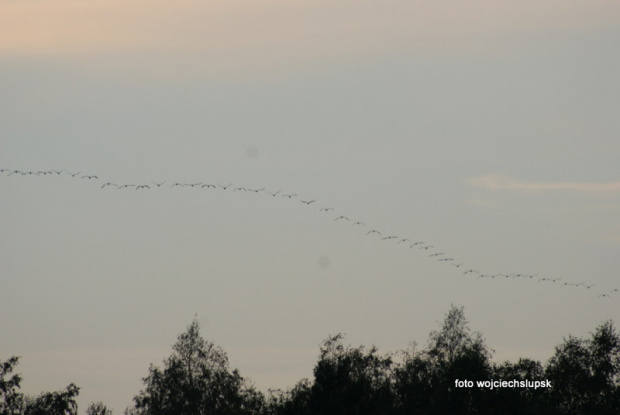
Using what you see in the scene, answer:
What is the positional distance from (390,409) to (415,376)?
21.7m

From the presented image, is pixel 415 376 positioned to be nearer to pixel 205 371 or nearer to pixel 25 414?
pixel 205 371

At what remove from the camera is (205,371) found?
12369cm

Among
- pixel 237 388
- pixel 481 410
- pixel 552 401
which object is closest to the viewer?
pixel 481 410

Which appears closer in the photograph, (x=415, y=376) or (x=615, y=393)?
(x=615, y=393)

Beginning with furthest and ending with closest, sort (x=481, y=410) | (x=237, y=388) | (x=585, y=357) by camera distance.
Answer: (x=237, y=388) < (x=585, y=357) < (x=481, y=410)

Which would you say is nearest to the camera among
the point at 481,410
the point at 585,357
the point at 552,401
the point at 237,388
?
the point at 481,410

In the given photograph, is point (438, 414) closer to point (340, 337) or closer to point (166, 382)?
point (340, 337)

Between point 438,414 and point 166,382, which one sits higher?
point 166,382

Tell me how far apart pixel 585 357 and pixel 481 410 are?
90.2ft

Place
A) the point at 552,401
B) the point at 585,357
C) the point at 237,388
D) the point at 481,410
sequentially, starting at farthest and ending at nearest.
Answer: the point at 237,388
the point at 585,357
the point at 552,401
the point at 481,410

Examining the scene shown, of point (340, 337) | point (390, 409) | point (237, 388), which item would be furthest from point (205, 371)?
point (390, 409)

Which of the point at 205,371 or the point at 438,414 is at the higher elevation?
the point at 205,371

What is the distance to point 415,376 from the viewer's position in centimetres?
11850

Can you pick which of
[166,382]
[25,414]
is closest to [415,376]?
[166,382]
